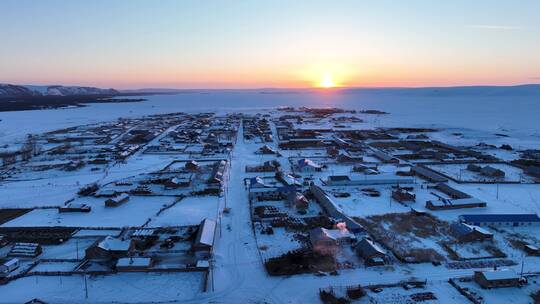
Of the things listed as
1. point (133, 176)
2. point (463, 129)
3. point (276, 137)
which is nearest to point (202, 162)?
point (133, 176)

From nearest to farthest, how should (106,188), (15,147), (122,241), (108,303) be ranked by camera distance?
(108,303) → (122,241) → (106,188) → (15,147)

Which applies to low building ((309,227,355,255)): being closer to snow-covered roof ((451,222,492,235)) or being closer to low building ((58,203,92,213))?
snow-covered roof ((451,222,492,235))

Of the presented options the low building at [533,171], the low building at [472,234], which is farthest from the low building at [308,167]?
the low building at [533,171]

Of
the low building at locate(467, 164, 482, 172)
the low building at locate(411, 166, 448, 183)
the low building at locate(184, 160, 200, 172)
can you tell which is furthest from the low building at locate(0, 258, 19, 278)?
the low building at locate(467, 164, 482, 172)

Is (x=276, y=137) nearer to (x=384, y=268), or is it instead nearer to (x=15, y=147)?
(x=15, y=147)

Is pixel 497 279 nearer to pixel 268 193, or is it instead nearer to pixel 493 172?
pixel 268 193

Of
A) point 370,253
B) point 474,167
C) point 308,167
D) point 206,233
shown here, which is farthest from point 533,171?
point 206,233

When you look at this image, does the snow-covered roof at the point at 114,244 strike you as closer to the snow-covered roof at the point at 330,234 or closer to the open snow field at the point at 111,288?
the open snow field at the point at 111,288
